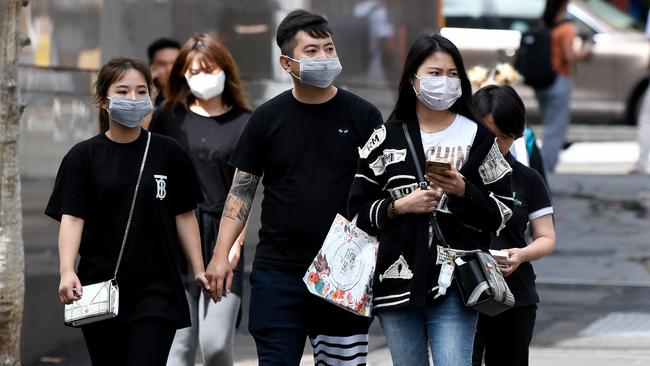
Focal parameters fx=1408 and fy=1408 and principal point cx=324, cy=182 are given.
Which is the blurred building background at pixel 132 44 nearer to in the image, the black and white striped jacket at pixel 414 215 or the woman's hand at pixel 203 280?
the woman's hand at pixel 203 280

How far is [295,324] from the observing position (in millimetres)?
5441

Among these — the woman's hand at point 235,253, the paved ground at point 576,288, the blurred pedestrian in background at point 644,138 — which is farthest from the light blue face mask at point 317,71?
the blurred pedestrian in background at point 644,138

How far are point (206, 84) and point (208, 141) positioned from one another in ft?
0.95

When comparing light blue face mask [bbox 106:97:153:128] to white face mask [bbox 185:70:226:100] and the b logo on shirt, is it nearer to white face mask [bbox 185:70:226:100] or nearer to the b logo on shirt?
→ the b logo on shirt

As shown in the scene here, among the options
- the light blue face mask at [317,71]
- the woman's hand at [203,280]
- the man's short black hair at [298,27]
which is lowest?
the woman's hand at [203,280]

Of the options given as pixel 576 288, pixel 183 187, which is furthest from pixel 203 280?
pixel 576 288

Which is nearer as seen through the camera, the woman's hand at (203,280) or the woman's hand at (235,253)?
the woman's hand at (203,280)

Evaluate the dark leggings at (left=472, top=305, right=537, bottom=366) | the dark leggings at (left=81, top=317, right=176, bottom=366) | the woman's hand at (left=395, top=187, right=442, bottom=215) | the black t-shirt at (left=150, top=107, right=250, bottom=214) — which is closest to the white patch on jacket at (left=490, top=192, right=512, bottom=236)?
the woman's hand at (left=395, top=187, right=442, bottom=215)

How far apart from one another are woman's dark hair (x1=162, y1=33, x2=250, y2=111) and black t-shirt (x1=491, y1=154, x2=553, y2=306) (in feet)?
5.48

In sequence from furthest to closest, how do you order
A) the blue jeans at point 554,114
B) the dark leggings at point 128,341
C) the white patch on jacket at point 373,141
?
the blue jeans at point 554,114 < the dark leggings at point 128,341 < the white patch on jacket at point 373,141

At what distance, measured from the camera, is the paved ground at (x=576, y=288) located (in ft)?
26.3

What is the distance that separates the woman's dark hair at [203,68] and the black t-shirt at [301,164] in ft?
4.45

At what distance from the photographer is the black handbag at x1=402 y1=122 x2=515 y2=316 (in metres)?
4.88

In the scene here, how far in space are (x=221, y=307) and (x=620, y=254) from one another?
215 inches
